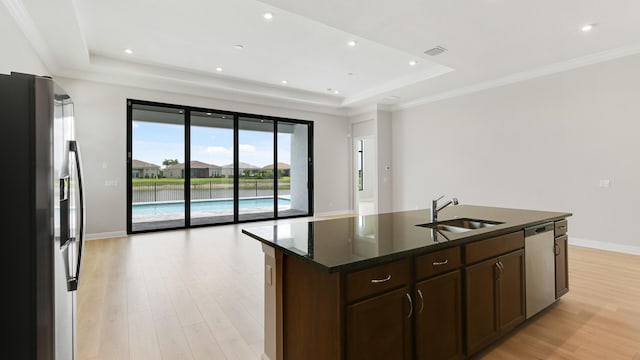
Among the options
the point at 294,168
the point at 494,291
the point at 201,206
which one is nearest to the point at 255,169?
the point at 294,168

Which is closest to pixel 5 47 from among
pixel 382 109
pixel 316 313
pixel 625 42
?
pixel 316 313

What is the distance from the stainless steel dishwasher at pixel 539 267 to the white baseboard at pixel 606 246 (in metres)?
3.14

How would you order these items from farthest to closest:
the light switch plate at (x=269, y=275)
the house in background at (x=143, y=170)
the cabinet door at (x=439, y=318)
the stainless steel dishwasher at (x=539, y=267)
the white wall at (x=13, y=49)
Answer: the house in background at (x=143, y=170), the white wall at (x=13, y=49), the stainless steel dishwasher at (x=539, y=267), the light switch plate at (x=269, y=275), the cabinet door at (x=439, y=318)

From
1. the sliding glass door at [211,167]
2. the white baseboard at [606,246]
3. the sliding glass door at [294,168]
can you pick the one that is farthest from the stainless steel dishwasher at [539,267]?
the sliding glass door at [294,168]

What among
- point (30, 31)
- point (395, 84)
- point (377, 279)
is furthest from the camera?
point (395, 84)

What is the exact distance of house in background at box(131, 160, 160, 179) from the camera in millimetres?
6302

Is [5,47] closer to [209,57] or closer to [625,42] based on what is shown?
[209,57]

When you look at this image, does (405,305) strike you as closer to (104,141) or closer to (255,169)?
(104,141)

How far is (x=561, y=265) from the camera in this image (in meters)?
2.84

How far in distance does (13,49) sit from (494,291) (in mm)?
5470

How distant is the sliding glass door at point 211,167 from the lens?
645 centimetres

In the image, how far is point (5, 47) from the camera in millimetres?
3305

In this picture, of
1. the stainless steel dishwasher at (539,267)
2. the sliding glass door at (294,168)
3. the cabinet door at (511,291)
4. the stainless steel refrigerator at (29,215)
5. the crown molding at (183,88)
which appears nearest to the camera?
the stainless steel refrigerator at (29,215)

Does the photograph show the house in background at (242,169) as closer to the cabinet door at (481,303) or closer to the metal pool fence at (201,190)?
the metal pool fence at (201,190)
